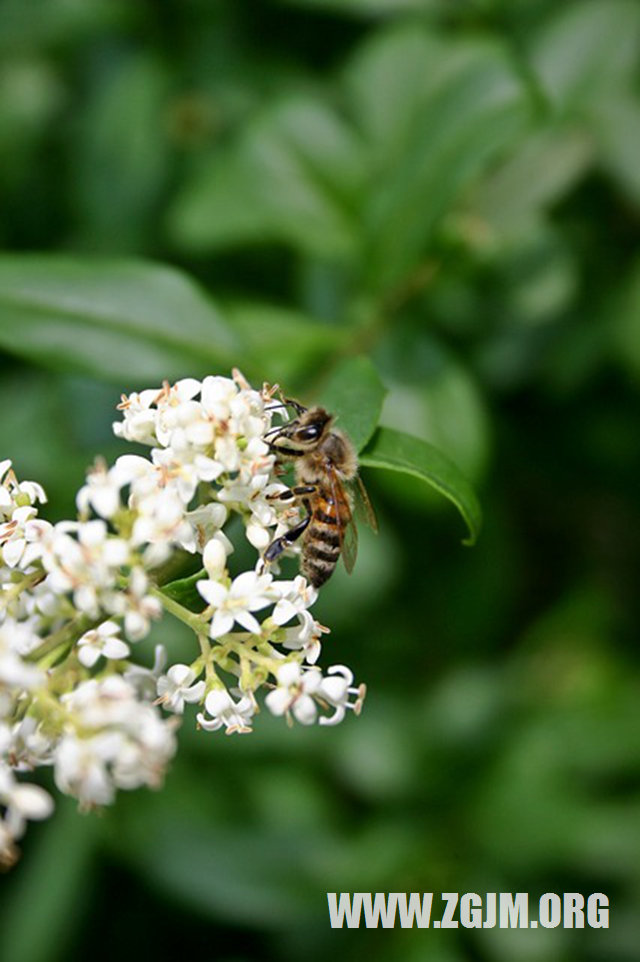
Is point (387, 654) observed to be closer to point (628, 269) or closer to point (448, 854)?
point (448, 854)

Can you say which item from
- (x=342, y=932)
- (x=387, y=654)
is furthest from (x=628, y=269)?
(x=342, y=932)

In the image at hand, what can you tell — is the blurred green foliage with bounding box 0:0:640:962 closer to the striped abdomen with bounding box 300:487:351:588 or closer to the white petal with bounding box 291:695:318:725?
the striped abdomen with bounding box 300:487:351:588

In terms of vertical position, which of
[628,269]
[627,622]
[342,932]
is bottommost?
[342,932]

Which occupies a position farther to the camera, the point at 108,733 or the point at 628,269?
the point at 628,269

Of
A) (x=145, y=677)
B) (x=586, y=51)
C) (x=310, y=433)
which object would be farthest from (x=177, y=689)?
(x=586, y=51)

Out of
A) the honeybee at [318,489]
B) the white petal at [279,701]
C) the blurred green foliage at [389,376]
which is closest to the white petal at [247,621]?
the white petal at [279,701]

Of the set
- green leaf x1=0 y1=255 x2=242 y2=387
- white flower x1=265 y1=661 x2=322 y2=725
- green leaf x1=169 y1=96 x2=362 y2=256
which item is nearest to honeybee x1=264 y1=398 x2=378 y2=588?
white flower x1=265 y1=661 x2=322 y2=725

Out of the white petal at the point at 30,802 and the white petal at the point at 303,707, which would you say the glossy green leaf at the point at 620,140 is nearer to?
the white petal at the point at 303,707
